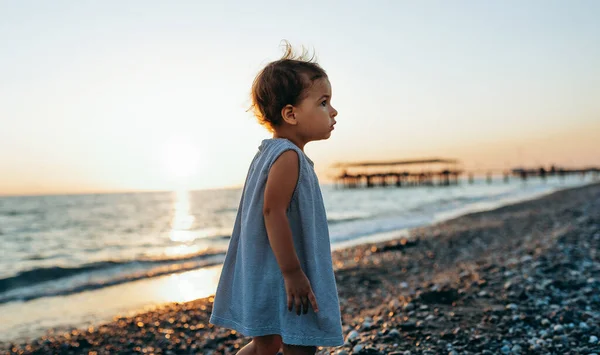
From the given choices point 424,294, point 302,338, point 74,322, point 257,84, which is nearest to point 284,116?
point 257,84

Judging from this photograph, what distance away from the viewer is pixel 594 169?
100m

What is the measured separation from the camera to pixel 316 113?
7.02 ft

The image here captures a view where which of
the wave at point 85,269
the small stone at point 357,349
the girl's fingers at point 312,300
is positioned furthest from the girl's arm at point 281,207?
the wave at point 85,269

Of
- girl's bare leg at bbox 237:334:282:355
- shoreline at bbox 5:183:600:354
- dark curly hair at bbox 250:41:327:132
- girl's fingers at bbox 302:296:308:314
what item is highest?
dark curly hair at bbox 250:41:327:132

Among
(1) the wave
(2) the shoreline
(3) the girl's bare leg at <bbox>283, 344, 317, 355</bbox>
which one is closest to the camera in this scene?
(3) the girl's bare leg at <bbox>283, 344, 317, 355</bbox>

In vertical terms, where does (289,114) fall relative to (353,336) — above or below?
above

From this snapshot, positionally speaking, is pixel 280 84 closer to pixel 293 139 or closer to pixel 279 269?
pixel 293 139

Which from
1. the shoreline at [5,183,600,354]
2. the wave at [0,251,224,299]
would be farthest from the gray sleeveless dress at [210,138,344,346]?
the wave at [0,251,224,299]

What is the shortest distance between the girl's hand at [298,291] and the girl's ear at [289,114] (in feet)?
2.23

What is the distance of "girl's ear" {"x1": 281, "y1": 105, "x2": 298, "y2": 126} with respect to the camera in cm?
212

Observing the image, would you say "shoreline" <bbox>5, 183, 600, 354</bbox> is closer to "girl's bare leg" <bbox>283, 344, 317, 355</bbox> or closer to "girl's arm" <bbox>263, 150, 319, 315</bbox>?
"girl's bare leg" <bbox>283, 344, 317, 355</bbox>

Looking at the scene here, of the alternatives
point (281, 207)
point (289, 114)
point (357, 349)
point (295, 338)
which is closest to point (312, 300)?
point (295, 338)

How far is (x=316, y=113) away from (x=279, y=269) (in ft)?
2.45

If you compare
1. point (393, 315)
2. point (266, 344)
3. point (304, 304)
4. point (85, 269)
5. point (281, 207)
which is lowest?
point (85, 269)
